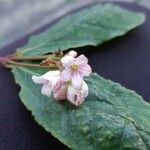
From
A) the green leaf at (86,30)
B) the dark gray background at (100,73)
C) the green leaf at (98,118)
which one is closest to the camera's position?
the green leaf at (98,118)

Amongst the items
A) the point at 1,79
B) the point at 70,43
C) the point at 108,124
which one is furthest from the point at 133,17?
the point at 108,124

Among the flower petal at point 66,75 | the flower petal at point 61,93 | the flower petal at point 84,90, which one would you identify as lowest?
the flower petal at point 84,90

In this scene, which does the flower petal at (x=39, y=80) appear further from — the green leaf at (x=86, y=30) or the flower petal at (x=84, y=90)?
the green leaf at (x=86, y=30)

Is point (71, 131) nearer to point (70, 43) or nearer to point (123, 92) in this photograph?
point (123, 92)

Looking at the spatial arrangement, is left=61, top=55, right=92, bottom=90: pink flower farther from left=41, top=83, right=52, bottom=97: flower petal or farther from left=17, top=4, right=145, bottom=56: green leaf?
left=17, top=4, right=145, bottom=56: green leaf

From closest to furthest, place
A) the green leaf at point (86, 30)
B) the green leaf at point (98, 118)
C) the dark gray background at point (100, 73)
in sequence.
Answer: the green leaf at point (98, 118) → the dark gray background at point (100, 73) → the green leaf at point (86, 30)

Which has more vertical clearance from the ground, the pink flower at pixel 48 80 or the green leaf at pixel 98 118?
the pink flower at pixel 48 80

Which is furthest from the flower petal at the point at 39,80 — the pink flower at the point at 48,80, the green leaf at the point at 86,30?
the green leaf at the point at 86,30
